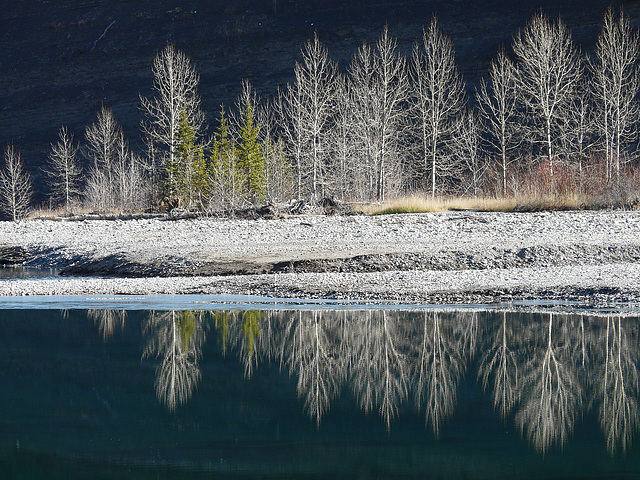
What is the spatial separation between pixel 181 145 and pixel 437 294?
32.1 m

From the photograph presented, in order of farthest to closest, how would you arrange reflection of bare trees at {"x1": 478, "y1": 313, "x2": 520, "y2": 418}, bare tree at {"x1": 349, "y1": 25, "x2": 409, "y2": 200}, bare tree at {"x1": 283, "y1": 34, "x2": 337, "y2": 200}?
bare tree at {"x1": 283, "y1": 34, "x2": 337, "y2": 200}, bare tree at {"x1": 349, "y1": 25, "x2": 409, "y2": 200}, reflection of bare trees at {"x1": 478, "y1": 313, "x2": 520, "y2": 418}

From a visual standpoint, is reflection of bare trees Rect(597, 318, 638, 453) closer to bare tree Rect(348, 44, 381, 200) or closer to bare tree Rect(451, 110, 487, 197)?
bare tree Rect(348, 44, 381, 200)

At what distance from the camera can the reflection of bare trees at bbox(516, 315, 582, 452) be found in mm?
5500

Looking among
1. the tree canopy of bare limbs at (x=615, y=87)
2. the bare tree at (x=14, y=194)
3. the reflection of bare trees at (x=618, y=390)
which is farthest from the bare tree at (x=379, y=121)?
the reflection of bare trees at (x=618, y=390)

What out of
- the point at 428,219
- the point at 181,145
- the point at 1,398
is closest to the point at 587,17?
the point at 181,145

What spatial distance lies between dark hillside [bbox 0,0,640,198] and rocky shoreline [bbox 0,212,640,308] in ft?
173

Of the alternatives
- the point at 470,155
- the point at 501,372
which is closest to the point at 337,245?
the point at 501,372

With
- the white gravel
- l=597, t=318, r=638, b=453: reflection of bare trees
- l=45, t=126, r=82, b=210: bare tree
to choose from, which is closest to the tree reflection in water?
l=597, t=318, r=638, b=453: reflection of bare trees

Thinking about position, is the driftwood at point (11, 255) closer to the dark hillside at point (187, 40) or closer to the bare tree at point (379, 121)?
the bare tree at point (379, 121)

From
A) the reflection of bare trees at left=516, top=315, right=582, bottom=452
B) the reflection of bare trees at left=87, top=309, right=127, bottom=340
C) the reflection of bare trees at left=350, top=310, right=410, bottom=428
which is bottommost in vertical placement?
the reflection of bare trees at left=516, top=315, right=582, bottom=452

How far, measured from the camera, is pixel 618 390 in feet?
21.3

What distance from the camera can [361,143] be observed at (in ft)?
156

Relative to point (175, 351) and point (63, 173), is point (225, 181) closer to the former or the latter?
point (175, 351)

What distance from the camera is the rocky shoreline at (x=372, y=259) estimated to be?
12.7m
